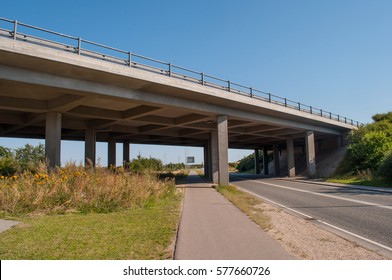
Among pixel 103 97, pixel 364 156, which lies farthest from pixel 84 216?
pixel 364 156

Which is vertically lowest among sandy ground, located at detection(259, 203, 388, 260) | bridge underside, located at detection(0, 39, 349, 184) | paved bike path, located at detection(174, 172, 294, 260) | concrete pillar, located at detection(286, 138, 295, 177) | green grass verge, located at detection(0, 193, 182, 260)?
sandy ground, located at detection(259, 203, 388, 260)

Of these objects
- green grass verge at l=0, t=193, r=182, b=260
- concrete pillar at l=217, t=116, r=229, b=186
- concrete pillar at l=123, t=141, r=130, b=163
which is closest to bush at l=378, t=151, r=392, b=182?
concrete pillar at l=217, t=116, r=229, b=186

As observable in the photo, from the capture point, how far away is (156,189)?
14773mm

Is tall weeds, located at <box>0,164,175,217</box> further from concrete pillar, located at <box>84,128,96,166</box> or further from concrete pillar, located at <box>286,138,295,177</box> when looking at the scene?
concrete pillar, located at <box>286,138,295,177</box>

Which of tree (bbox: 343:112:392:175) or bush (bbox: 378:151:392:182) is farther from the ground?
tree (bbox: 343:112:392:175)

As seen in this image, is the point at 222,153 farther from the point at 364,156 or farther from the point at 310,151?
the point at 310,151

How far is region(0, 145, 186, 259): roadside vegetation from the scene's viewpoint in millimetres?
5527

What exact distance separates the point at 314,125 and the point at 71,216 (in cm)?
3661

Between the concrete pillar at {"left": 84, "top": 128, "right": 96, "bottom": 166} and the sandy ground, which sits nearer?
the sandy ground

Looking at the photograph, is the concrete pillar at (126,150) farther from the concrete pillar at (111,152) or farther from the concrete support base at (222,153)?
the concrete support base at (222,153)

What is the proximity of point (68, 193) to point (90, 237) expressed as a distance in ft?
16.0

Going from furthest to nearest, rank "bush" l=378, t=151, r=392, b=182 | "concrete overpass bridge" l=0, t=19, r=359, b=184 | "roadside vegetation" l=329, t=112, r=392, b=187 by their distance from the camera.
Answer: "roadside vegetation" l=329, t=112, r=392, b=187 < "bush" l=378, t=151, r=392, b=182 < "concrete overpass bridge" l=0, t=19, r=359, b=184

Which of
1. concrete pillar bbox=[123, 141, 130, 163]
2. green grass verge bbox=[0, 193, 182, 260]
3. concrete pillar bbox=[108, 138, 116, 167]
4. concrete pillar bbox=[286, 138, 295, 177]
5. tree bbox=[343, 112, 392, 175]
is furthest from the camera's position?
concrete pillar bbox=[286, 138, 295, 177]
